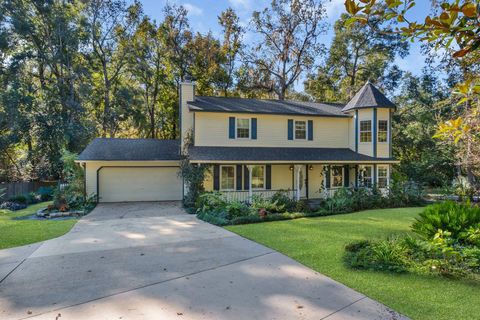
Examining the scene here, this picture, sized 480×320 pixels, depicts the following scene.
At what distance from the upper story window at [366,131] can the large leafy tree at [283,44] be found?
11000mm

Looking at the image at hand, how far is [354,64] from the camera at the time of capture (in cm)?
2678

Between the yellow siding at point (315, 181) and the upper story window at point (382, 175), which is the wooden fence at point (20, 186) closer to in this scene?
the yellow siding at point (315, 181)

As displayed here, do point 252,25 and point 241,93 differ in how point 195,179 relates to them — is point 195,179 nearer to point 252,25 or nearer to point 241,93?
point 241,93

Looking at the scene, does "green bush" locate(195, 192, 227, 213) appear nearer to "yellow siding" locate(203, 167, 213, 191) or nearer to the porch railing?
the porch railing

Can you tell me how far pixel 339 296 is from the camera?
4305mm

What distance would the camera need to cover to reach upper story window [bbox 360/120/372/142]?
54.7 feet

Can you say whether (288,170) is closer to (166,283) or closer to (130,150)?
(130,150)

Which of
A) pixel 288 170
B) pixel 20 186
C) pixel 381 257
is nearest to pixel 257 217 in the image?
pixel 381 257

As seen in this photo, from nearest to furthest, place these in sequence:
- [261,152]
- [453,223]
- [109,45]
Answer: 1. [453,223]
2. [261,152]
3. [109,45]

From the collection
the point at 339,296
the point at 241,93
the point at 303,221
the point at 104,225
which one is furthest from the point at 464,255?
the point at 241,93

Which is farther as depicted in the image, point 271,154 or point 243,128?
point 243,128

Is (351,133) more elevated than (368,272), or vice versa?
(351,133)

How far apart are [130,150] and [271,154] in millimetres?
8355

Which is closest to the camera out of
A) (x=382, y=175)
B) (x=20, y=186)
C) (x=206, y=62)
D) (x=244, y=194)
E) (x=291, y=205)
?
(x=291, y=205)
